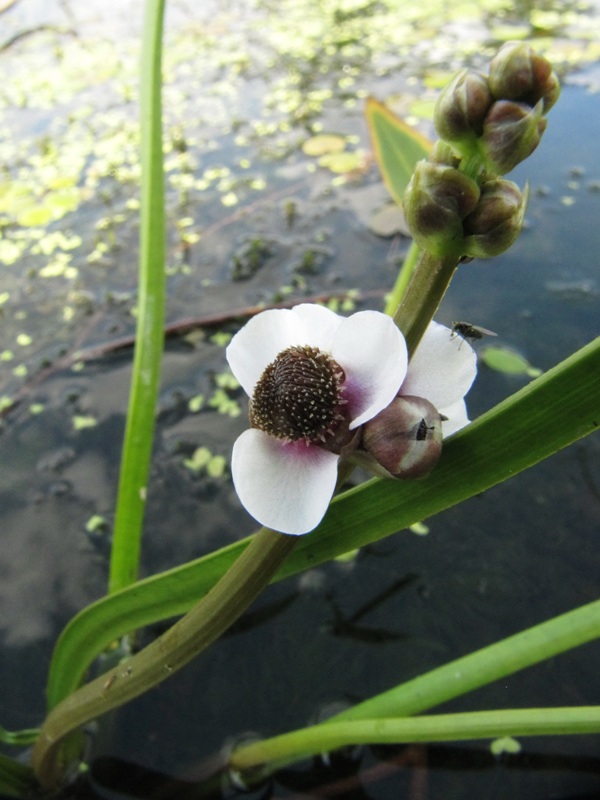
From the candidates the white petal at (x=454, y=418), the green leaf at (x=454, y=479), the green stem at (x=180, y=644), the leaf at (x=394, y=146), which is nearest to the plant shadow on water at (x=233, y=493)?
the green stem at (x=180, y=644)

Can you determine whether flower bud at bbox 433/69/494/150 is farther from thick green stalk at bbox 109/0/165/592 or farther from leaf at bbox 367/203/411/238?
leaf at bbox 367/203/411/238

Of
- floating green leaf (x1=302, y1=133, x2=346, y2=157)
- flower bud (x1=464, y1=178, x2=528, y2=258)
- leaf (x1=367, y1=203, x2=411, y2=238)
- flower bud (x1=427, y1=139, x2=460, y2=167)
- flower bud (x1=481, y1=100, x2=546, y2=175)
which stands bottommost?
leaf (x1=367, y1=203, x2=411, y2=238)

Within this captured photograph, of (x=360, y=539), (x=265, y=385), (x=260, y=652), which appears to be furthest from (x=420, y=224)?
(x=260, y=652)

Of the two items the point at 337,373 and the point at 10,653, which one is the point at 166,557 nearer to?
the point at 10,653

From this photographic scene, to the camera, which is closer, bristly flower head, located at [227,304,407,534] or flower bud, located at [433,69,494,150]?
flower bud, located at [433,69,494,150]

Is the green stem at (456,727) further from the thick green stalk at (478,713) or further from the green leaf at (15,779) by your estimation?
the green leaf at (15,779)

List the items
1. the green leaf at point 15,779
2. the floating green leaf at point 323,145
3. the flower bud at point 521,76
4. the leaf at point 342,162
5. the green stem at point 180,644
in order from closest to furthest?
1. the flower bud at point 521,76
2. the green stem at point 180,644
3. the green leaf at point 15,779
4. the leaf at point 342,162
5. the floating green leaf at point 323,145

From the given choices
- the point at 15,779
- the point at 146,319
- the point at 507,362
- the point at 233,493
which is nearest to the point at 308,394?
the point at 146,319

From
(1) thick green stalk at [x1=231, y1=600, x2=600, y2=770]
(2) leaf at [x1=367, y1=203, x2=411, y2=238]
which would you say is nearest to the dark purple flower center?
(1) thick green stalk at [x1=231, y1=600, x2=600, y2=770]
